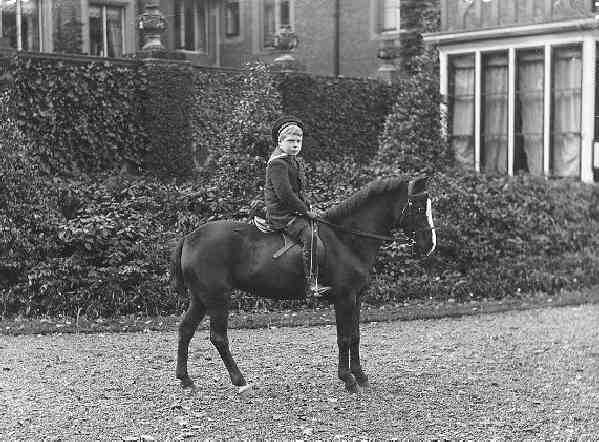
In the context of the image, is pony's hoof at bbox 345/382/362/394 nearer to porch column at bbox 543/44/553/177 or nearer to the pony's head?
the pony's head

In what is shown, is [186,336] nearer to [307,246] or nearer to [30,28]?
[307,246]

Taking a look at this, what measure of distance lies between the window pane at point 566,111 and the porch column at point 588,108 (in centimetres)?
29

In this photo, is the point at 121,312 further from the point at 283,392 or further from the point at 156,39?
the point at 156,39

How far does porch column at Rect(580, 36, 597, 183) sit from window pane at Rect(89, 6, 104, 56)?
1340cm

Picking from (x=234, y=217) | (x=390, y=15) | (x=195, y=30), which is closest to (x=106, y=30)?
(x=195, y=30)

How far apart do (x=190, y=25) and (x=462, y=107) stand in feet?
35.5

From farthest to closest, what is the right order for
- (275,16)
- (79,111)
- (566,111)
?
1. (275,16)
2. (566,111)
3. (79,111)

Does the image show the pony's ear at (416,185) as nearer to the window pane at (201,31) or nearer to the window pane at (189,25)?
the window pane at (189,25)

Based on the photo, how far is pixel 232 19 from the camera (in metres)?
29.1

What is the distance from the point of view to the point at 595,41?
19.0 meters

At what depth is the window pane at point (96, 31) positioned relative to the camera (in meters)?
25.5

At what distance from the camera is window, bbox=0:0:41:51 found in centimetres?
2375

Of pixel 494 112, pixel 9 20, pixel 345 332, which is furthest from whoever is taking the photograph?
pixel 9 20

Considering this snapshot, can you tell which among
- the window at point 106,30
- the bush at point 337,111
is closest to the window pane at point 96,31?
the window at point 106,30
